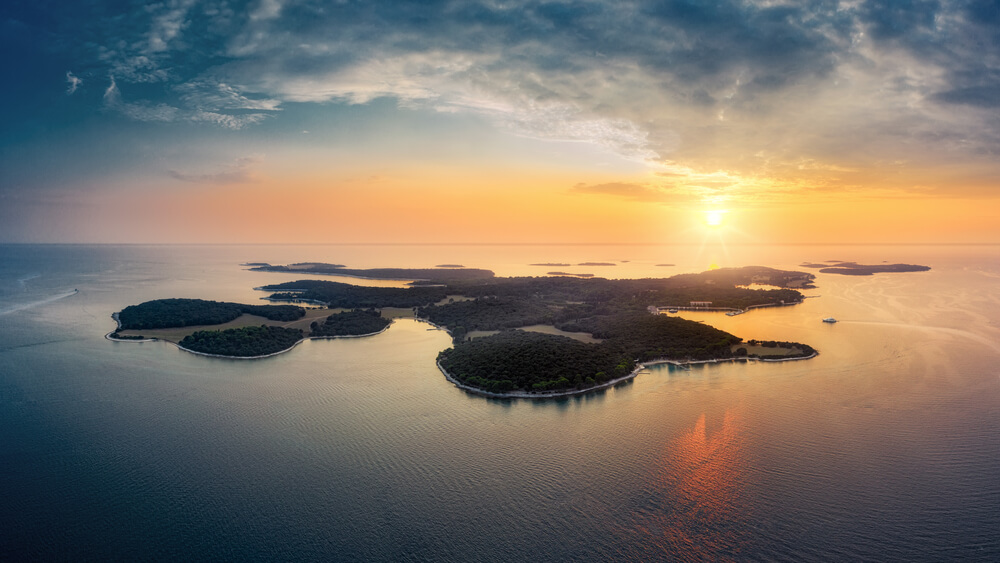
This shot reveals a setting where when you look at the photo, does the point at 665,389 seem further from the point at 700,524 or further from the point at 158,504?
the point at 158,504

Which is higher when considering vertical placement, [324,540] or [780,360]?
[780,360]

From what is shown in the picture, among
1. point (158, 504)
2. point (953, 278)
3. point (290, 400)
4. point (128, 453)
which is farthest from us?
point (953, 278)

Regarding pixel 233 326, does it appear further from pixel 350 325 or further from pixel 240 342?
pixel 350 325

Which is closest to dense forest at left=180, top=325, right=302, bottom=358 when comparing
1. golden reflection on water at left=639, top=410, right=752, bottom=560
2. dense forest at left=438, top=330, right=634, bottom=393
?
dense forest at left=438, top=330, right=634, bottom=393

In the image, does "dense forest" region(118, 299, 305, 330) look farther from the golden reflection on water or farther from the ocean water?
the golden reflection on water

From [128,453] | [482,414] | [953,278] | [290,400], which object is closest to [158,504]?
[128,453]
